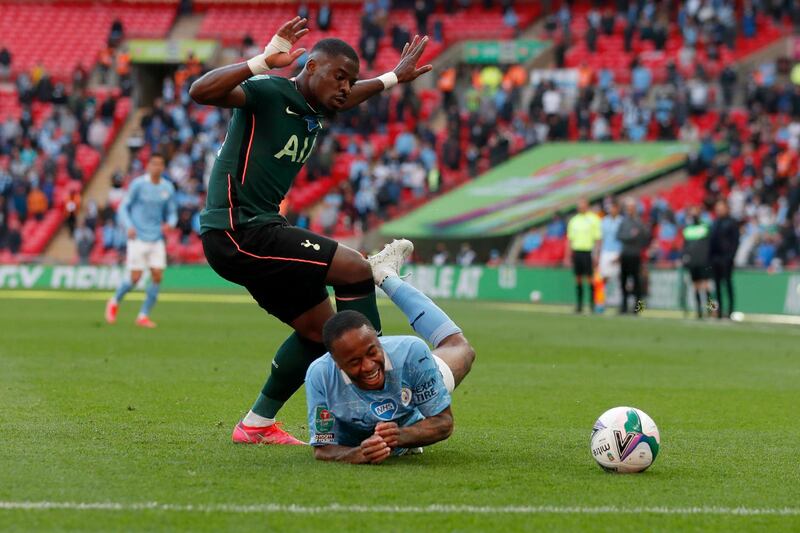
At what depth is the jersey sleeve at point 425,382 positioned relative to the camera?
7.09m

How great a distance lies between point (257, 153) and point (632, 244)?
18.3 meters

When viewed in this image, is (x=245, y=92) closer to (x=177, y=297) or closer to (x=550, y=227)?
(x=177, y=297)

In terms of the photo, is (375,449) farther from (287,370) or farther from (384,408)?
(287,370)

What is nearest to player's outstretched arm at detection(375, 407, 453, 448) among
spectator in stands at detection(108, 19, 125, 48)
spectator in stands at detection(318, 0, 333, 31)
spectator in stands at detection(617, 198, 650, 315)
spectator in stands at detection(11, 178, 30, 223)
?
spectator in stands at detection(617, 198, 650, 315)

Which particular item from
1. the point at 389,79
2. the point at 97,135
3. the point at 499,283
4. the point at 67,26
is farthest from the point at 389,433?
the point at 67,26

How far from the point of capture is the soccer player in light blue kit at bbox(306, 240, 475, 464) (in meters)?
6.82

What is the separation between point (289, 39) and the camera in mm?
7320

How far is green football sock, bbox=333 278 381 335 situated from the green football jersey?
0.57 meters

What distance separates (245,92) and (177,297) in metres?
23.2

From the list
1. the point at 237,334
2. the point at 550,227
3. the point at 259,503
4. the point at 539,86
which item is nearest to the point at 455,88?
the point at 539,86

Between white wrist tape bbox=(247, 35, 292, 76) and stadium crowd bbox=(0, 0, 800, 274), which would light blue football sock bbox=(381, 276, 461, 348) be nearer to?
white wrist tape bbox=(247, 35, 292, 76)

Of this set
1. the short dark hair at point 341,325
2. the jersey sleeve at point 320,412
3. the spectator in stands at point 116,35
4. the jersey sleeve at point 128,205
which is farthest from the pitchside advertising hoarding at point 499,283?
the short dark hair at point 341,325

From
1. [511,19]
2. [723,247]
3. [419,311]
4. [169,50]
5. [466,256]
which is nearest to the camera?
[419,311]

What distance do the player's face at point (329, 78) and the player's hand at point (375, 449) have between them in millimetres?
1906
